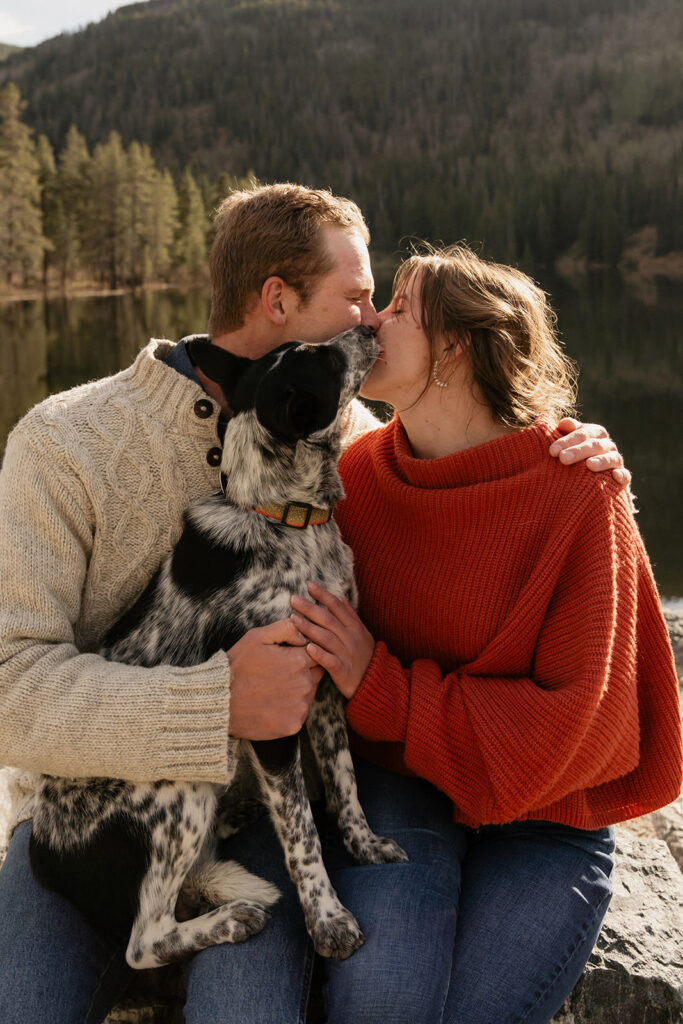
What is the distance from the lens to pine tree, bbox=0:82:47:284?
4331 cm

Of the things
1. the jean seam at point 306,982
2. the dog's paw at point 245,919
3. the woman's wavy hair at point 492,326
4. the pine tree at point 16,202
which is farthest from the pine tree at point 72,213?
the jean seam at point 306,982

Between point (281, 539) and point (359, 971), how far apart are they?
1247 mm

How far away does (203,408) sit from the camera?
3010 mm

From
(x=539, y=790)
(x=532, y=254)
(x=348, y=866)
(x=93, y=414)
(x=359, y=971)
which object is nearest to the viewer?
(x=359, y=971)

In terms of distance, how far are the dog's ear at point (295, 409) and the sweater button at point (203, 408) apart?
0.30 m

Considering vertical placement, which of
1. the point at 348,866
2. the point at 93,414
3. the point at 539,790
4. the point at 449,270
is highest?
the point at 449,270

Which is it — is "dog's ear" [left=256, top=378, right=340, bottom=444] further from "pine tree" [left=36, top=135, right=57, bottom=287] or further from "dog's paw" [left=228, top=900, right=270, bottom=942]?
"pine tree" [left=36, top=135, right=57, bottom=287]

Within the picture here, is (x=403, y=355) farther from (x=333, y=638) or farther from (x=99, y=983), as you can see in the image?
(x=99, y=983)

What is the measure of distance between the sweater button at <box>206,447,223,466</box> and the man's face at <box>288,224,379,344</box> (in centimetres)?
51

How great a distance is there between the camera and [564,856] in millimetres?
2660

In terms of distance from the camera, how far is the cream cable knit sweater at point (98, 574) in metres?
2.48

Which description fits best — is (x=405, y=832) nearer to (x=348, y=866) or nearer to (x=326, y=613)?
(x=348, y=866)

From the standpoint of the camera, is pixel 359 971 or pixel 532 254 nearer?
pixel 359 971

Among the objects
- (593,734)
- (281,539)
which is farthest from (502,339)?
(593,734)
